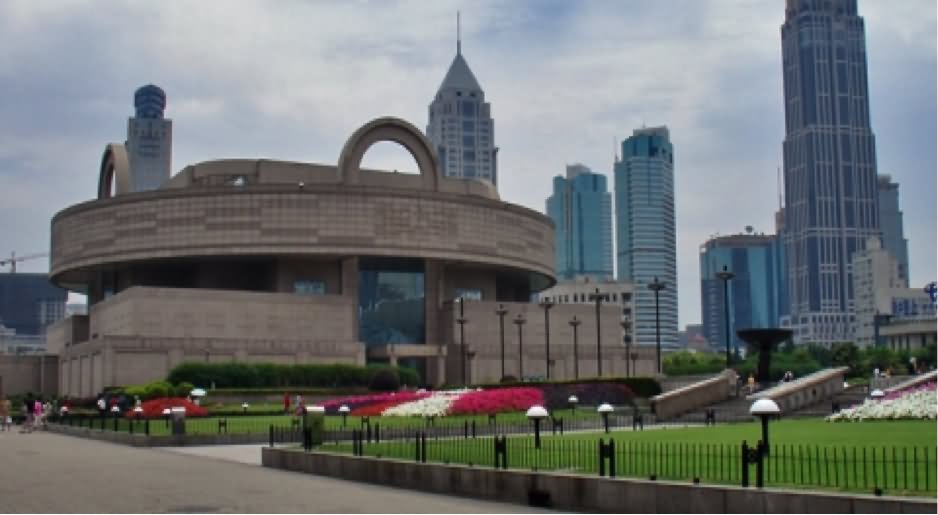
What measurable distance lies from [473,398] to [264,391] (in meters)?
27.1

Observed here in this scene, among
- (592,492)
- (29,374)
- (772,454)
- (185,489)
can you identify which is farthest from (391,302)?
(592,492)

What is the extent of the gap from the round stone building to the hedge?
4288 mm

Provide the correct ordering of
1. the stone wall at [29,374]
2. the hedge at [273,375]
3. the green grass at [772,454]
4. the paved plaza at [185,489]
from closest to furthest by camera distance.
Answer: the green grass at [772,454], the paved plaza at [185,489], the hedge at [273,375], the stone wall at [29,374]

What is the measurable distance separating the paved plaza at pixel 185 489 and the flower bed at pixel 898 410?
1390 centimetres

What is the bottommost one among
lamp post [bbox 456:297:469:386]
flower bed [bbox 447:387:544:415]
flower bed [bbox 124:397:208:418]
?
flower bed [bbox 124:397:208:418]

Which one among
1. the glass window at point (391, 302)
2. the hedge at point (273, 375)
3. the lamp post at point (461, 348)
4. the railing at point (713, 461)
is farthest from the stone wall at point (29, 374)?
the railing at point (713, 461)

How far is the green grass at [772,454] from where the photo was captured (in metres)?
15.6

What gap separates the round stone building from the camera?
75.2 m

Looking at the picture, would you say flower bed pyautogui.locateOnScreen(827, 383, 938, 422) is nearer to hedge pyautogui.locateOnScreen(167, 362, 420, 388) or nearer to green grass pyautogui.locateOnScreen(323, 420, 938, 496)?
green grass pyautogui.locateOnScreen(323, 420, 938, 496)

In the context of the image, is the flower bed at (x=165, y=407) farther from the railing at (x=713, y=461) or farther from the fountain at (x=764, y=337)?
the railing at (x=713, y=461)

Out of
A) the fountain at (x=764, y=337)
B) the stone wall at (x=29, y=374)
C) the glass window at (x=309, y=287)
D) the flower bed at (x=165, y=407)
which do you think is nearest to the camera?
the fountain at (x=764, y=337)

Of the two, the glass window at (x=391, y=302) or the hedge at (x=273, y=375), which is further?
the glass window at (x=391, y=302)

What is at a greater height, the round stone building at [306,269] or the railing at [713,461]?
the round stone building at [306,269]

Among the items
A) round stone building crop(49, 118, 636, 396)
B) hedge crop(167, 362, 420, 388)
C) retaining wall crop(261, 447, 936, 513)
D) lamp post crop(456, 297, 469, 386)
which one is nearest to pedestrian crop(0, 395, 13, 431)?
hedge crop(167, 362, 420, 388)
